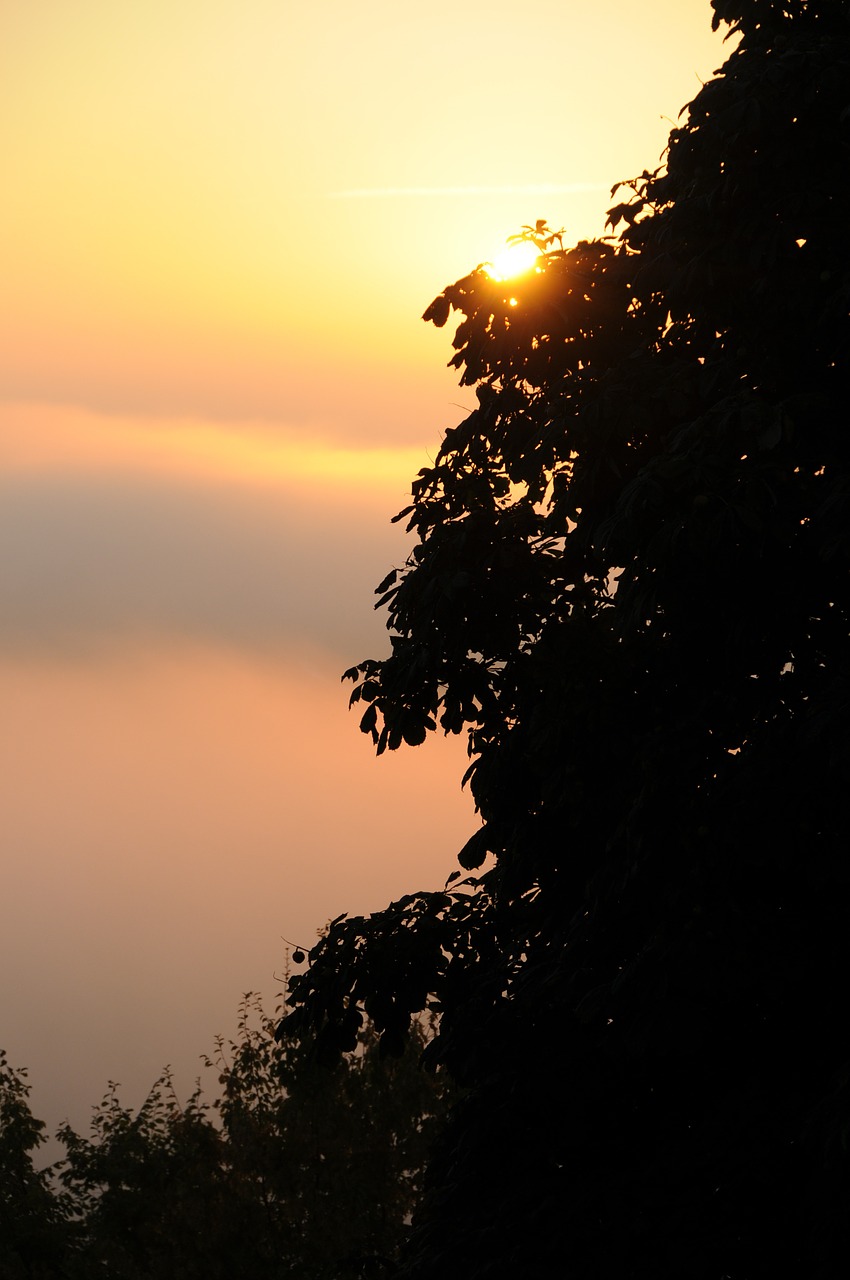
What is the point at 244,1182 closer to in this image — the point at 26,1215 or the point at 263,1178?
the point at 263,1178

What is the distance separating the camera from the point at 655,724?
11008 mm

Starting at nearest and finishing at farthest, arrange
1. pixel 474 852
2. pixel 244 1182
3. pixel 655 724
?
pixel 655 724
pixel 474 852
pixel 244 1182

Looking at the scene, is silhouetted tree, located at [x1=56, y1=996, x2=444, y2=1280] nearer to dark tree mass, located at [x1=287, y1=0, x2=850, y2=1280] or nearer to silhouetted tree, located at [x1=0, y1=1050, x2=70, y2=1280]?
silhouetted tree, located at [x1=0, y1=1050, x2=70, y2=1280]

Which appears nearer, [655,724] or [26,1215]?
[655,724]

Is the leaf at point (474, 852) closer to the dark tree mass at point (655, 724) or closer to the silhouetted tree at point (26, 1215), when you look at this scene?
the dark tree mass at point (655, 724)

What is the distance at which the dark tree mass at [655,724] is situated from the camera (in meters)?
9.19

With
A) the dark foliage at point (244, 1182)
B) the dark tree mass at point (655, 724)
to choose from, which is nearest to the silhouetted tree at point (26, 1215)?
the dark foliage at point (244, 1182)

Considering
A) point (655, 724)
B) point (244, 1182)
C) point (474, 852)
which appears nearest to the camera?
point (655, 724)

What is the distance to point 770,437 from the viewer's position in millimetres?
9133

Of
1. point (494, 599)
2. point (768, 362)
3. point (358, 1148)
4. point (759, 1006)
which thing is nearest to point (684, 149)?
point (768, 362)

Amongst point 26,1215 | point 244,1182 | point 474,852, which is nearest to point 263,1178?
point 244,1182

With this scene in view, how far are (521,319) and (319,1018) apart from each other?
7055 mm

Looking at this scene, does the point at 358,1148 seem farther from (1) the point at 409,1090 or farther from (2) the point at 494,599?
(2) the point at 494,599

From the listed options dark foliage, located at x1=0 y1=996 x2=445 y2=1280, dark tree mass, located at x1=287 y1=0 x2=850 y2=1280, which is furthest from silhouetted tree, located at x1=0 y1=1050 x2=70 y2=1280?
dark tree mass, located at x1=287 y1=0 x2=850 y2=1280
